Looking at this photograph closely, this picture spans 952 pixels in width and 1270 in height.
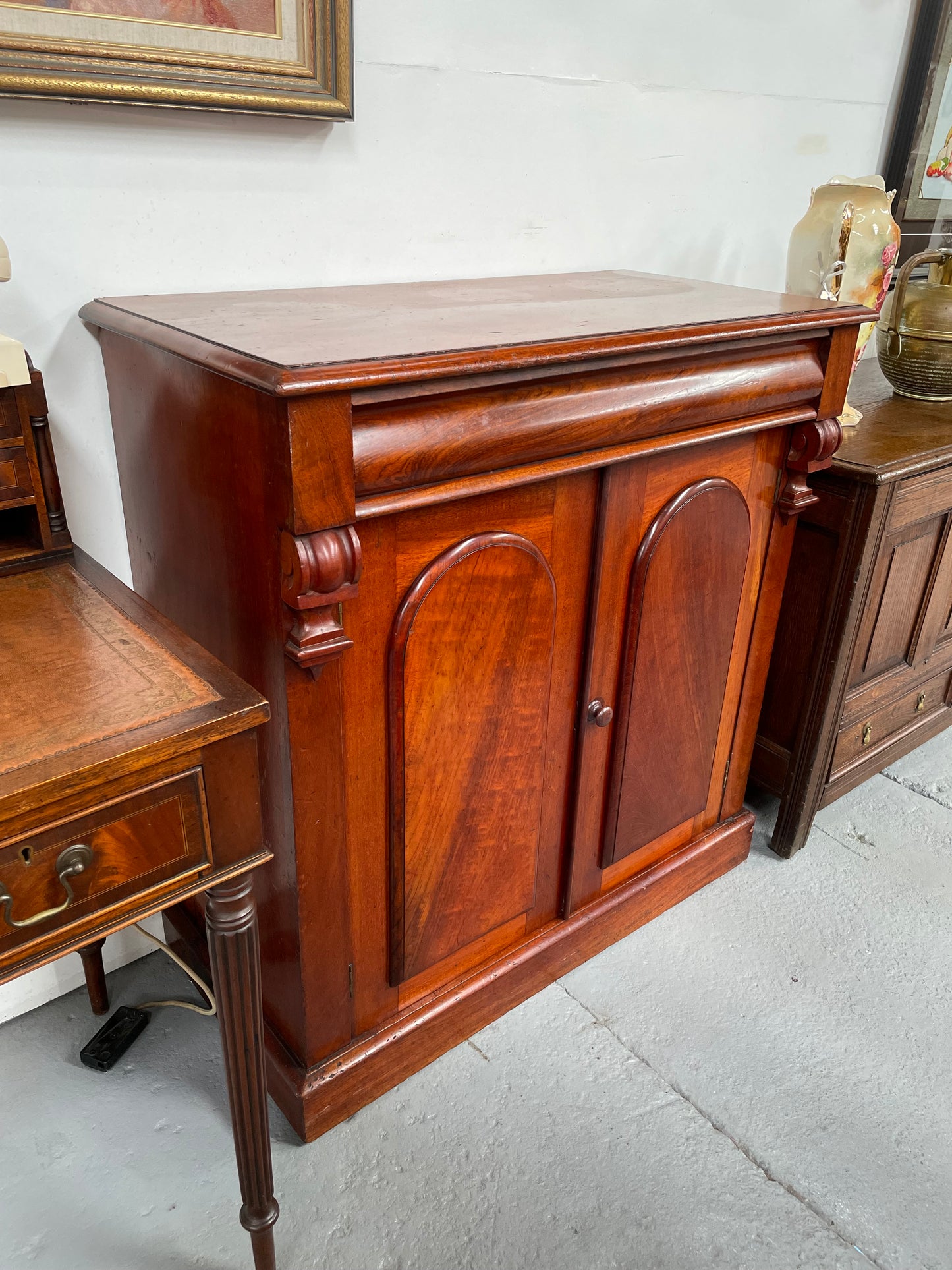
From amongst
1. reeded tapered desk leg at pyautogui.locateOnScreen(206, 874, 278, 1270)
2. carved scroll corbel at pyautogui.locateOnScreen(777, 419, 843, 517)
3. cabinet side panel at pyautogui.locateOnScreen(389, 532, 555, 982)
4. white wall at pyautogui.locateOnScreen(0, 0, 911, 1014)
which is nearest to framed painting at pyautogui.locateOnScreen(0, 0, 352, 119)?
white wall at pyautogui.locateOnScreen(0, 0, 911, 1014)

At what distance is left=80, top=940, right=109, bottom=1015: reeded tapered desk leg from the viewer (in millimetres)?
1613

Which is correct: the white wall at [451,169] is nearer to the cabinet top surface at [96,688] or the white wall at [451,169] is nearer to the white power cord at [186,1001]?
the white power cord at [186,1001]

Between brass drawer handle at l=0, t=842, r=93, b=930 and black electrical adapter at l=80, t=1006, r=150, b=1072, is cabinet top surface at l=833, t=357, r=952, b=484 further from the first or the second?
black electrical adapter at l=80, t=1006, r=150, b=1072

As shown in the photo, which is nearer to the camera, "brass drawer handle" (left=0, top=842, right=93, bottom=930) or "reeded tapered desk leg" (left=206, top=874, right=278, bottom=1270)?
"brass drawer handle" (left=0, top=842, right=93, bottom=930)

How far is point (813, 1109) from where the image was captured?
1.58 metres

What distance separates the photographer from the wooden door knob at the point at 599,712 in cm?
157

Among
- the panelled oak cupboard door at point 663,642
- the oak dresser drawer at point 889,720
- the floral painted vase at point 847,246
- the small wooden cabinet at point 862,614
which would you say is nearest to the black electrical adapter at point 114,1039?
the panelled oak cupboard door at point 663,642

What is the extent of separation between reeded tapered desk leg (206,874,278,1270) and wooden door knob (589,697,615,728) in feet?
2.31

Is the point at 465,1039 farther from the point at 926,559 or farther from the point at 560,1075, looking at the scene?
the point at 926,559

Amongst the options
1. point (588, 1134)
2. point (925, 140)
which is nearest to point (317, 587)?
point (588, 1134)

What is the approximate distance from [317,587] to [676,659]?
831 mm

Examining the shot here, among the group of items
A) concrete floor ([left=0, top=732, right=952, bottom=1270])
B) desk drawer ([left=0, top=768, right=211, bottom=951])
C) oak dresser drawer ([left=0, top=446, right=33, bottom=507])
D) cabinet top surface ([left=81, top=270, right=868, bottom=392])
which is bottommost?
concrete floor ([left=0, top=732, right=952, bottom=1270])

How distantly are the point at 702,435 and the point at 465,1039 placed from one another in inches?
44.9

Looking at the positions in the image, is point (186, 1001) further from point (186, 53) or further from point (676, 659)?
point (186, 53)
